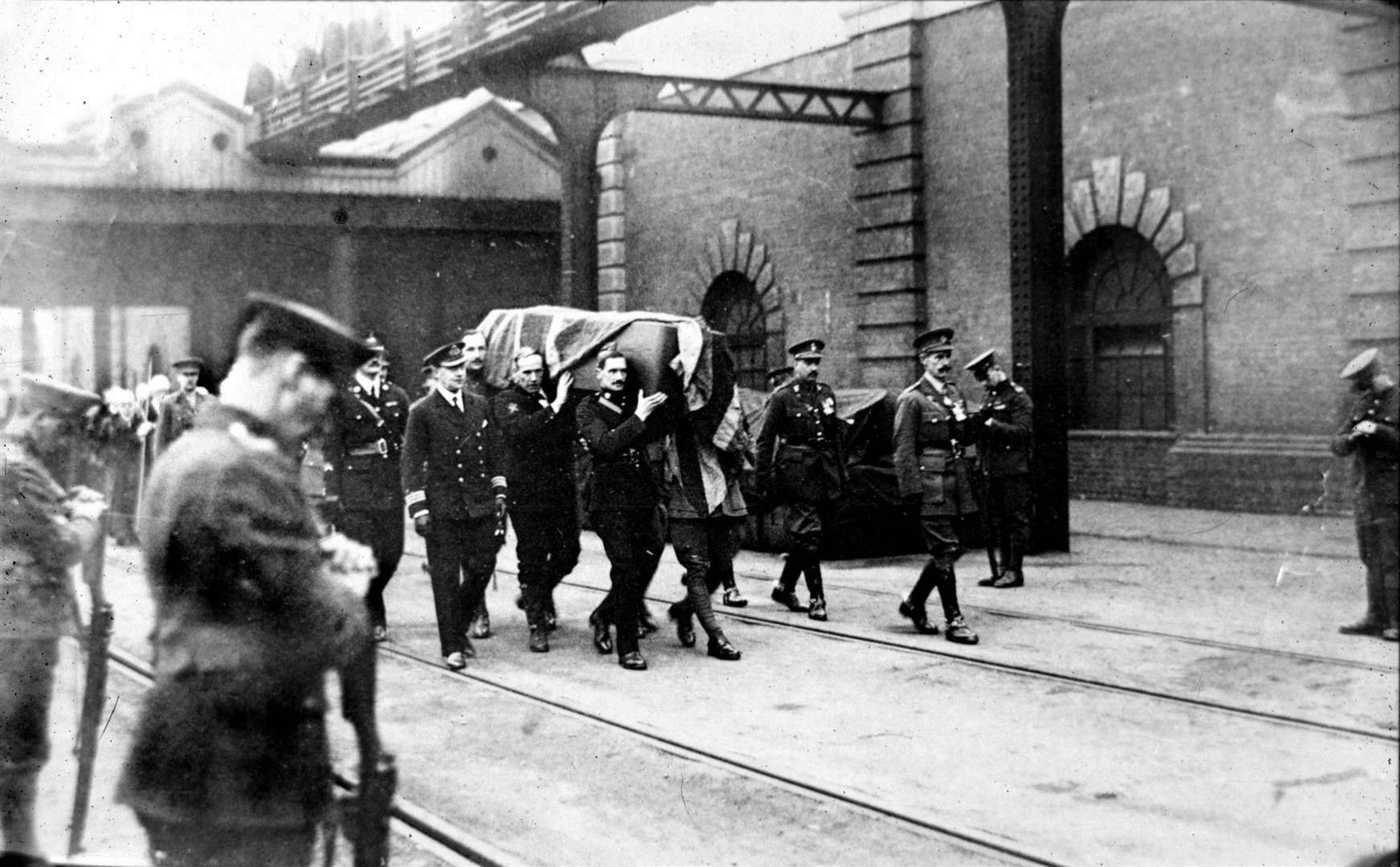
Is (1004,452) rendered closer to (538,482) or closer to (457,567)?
(538,482)

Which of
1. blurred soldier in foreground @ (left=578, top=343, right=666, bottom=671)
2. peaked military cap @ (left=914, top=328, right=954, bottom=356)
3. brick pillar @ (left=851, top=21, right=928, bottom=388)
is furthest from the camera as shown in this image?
brick pillar @ (left=851, top=21, right=928, bottom=388)

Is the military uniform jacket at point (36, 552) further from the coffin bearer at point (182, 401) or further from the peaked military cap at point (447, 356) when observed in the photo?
the peaked military cap at point (447, 356)

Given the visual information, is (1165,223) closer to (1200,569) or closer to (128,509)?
(1200,569)

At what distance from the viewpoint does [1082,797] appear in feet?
16.5

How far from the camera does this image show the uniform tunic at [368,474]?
7734 mm

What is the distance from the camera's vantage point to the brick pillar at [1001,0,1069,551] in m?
12.3

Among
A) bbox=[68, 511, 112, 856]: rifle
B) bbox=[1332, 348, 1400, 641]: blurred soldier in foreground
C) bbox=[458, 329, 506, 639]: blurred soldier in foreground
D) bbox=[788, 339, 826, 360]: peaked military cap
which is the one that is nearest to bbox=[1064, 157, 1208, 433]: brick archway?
bbox=[1332, 348, 1400, 641]: blurred soldier in foreground

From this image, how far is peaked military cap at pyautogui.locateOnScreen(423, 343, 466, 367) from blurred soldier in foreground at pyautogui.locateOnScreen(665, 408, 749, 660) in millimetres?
1350

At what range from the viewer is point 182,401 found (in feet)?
21.3

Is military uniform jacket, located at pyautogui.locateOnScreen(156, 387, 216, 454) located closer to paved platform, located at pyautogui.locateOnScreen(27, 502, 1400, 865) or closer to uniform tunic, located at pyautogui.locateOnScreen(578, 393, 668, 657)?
paved platform, located at pyautogui.locateOnScreen(27, 502, 1400, 865)

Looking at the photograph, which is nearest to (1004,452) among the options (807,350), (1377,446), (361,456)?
(807,350)

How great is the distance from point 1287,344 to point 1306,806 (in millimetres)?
9401

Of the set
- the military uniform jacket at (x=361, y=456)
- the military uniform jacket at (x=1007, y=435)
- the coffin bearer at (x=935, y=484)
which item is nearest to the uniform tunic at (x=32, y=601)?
the military uniform jacket at (x=361, y=456)

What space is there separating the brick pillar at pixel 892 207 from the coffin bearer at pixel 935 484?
8127 millimetres
